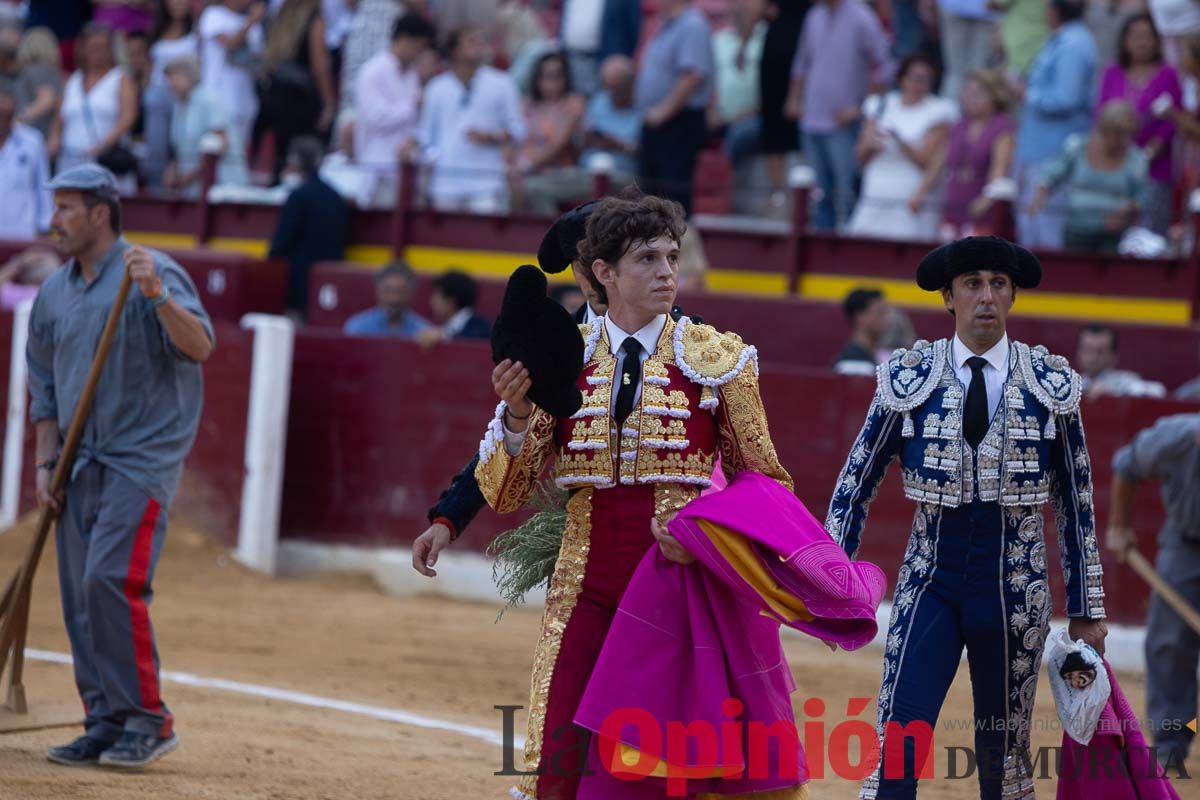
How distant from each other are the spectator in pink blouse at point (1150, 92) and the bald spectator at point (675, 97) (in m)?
2.26

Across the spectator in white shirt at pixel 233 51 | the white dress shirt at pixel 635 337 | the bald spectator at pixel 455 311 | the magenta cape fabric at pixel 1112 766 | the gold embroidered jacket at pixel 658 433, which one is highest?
the spectator in white shirt at pixel 233 51

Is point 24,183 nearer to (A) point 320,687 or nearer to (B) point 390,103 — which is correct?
(B) point 390,103

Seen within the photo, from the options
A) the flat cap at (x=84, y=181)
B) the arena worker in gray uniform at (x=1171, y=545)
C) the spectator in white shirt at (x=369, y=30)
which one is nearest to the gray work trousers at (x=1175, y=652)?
the arena worker in gray uniform at (x=1171, y=545)

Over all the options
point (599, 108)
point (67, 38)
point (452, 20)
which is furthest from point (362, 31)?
point (67, 38)

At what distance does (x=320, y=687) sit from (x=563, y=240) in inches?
153

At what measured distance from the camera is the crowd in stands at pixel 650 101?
10438mm

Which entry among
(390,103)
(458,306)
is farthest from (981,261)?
(390,103)

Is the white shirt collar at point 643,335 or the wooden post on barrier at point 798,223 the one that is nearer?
the white shirt collar at point 643,335

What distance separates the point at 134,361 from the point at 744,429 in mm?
2512

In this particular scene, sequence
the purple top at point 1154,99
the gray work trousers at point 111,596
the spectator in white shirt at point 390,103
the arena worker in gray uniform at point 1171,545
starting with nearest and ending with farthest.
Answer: the gray work trousers at point 111,596
the arena worker in gray uniform at point 1171,545
the purple top at point 1154,99
the spectator in white shirt at point 390,103

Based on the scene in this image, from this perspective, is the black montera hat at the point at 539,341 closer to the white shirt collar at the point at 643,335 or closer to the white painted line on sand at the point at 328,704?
the white shirt collar at the point at 643,335

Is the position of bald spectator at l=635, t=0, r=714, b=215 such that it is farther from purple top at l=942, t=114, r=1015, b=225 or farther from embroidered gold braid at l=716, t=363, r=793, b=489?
embroidered gold braid at l=716, t=363, r=793, b=489

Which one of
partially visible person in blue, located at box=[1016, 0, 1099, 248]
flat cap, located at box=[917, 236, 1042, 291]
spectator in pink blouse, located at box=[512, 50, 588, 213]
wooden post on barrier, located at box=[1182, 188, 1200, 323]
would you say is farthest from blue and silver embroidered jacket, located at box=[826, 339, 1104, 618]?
spectator in pink blouse, located at box=[512, 50, 588, 213]

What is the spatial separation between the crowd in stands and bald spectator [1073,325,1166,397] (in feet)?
3.54
